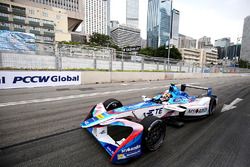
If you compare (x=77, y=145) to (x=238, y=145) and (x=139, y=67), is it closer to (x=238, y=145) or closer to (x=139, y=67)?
(x=238, y=145)

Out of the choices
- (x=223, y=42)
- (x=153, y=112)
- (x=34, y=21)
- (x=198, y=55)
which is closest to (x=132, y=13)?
(x=198, y=55)

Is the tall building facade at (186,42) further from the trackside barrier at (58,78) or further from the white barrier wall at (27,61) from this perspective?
the white barrier wall at (27,61)

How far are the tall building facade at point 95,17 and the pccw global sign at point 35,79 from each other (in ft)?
445

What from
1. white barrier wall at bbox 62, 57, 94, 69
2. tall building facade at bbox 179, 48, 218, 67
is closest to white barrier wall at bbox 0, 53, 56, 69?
white barrier wall at bbox 62, 57, 94, 69

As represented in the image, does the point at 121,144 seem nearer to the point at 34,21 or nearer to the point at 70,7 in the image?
the point at 34,21

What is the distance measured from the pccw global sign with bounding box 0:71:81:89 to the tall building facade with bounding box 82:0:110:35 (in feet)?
445

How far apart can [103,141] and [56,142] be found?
97 centimetres

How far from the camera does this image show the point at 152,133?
7.16 feet

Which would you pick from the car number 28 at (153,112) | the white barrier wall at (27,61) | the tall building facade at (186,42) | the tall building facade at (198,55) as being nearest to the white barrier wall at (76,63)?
the white barrier wall at (27,61)

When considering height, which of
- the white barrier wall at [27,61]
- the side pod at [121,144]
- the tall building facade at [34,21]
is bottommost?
the side pod at [121,144]

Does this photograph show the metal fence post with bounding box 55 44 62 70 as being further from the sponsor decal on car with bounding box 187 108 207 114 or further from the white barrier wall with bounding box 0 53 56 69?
the sponsor decal on car with bounding box 187 108 207 114

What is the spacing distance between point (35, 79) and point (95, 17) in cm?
14851

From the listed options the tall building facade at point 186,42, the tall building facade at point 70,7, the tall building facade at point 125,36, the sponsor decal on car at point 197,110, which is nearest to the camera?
the sponsor decal on car at point 197,110

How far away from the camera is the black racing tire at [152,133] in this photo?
2.04m
